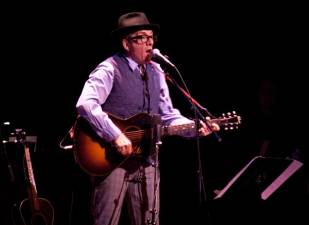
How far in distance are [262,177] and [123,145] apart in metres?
1.04

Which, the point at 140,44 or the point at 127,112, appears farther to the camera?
the point at 140,44

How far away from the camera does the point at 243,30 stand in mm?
5328

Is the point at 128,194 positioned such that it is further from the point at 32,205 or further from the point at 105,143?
the point at 32,205

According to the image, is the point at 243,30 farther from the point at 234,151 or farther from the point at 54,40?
the point at 54,40

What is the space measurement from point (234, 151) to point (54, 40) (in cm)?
246

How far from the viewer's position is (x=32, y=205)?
450cm

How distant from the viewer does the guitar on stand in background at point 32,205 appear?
447 cm

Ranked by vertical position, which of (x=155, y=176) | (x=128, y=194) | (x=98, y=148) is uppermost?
(x=98, y=148)

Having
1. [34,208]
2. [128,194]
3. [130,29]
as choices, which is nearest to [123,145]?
[128,194]

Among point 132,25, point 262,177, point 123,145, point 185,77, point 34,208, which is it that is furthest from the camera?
point 185,77

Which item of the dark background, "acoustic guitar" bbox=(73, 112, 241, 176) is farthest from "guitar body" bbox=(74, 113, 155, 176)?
the dark background

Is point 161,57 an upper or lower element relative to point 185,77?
upper

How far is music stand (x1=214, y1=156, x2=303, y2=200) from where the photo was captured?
9.26 feet

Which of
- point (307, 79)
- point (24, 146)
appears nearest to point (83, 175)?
point (24, 146)
